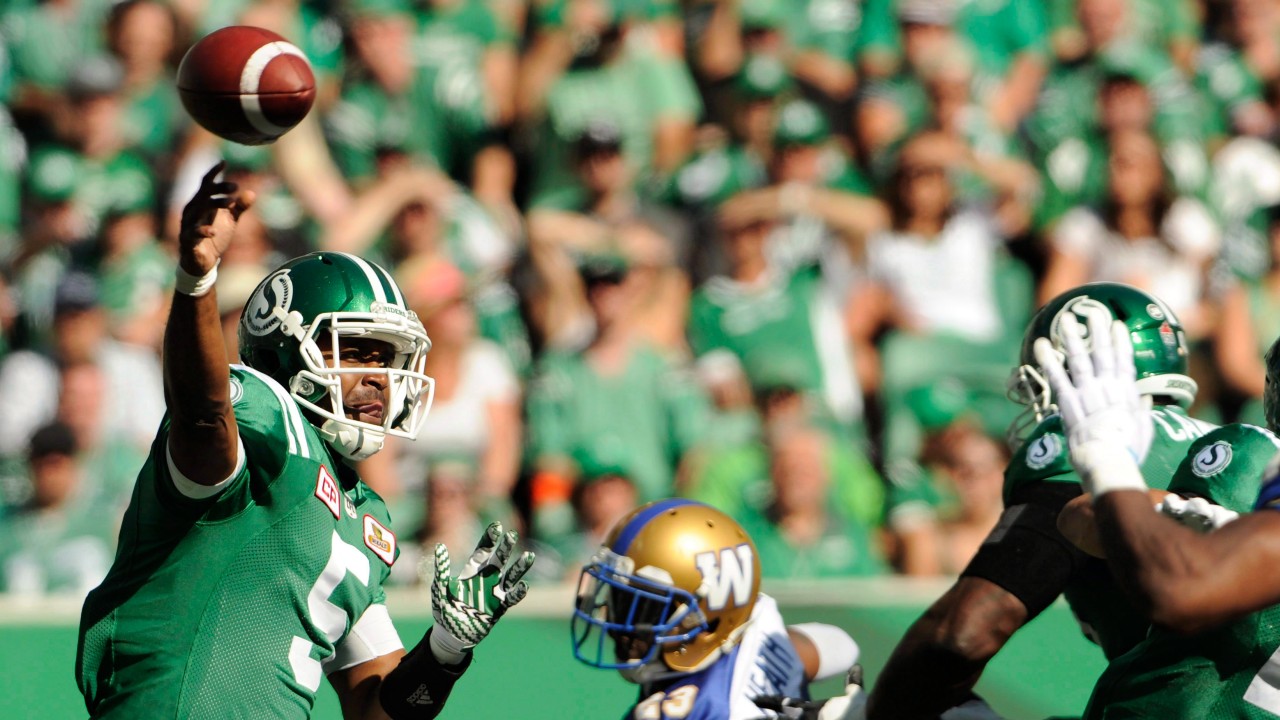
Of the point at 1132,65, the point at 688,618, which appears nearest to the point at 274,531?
the point at 688,618

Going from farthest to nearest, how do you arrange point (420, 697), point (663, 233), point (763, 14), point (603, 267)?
point (763, 14)
point (663, 233)
point (603, 267)
point (420, 697)

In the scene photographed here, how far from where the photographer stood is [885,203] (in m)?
8.60

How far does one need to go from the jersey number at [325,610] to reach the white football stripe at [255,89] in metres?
0.90

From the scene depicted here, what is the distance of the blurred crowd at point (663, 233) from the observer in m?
7.73

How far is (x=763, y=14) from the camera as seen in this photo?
892 centimetres

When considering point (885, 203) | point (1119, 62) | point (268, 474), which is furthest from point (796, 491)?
point (268, 474)

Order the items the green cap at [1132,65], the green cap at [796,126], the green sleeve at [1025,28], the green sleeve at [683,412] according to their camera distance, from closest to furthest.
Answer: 1. the green sleeve at [683,412]
2. the green cap at [796,126]
3. the green cap at [1132,65]
4. the green sleeve at [1025,28]

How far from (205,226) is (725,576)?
139cm

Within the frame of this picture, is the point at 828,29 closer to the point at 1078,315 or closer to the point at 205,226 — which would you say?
the point at 1078,315

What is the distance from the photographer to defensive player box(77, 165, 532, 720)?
3.20m

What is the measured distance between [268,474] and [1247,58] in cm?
738

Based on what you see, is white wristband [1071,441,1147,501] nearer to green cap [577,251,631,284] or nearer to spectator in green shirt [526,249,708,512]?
spectator in green shirt [526,249,708,512]

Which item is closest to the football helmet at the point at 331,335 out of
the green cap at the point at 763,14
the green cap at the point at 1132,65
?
the green cap at the point at 763,14

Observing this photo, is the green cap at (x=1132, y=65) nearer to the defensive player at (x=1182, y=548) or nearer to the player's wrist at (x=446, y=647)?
the defensive player at (x=1182, y=548)
